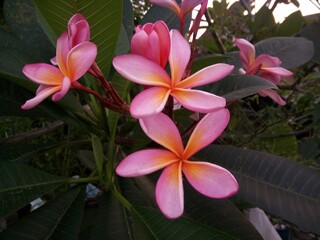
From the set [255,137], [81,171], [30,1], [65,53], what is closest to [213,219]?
[65,53]

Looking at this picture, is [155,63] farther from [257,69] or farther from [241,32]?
[241,32]

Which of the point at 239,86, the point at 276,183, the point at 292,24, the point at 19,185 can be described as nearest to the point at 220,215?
the point at 276,183

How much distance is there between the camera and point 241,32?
168 centimetres

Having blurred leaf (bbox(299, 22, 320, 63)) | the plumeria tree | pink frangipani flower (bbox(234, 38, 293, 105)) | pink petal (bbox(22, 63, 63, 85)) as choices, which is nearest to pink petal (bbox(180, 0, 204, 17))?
the plumeria tree

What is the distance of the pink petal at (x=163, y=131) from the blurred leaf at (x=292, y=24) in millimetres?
959

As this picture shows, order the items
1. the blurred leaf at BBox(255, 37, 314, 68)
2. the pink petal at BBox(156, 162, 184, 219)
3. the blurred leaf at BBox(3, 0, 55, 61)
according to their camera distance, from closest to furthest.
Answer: the pink petal at BBox(156, 162, 184, 219) < the blurred leaf at BBox(3, 0, 55, 61) < the blurred leaf at BBox(255, 37, 314, 68)

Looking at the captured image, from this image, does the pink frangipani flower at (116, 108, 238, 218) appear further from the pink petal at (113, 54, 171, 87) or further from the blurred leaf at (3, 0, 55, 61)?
the blurred leaf at (3, 0, 55, 61)

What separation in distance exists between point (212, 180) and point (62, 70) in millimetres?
211

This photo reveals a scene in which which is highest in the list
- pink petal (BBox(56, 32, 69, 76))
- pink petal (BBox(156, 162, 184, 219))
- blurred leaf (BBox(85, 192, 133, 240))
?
pink petal (BBox(56, 32, 69, 76))

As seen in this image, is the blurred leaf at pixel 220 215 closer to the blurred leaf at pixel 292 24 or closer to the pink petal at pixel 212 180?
the pink petal at pixel 212 180

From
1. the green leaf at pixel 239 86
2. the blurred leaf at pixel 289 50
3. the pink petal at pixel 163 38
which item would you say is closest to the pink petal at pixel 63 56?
the pink petal at pixel 163 38

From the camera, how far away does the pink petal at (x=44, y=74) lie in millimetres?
443

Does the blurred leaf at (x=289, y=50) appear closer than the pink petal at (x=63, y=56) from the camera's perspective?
No

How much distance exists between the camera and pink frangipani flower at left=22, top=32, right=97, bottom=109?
0.41m
